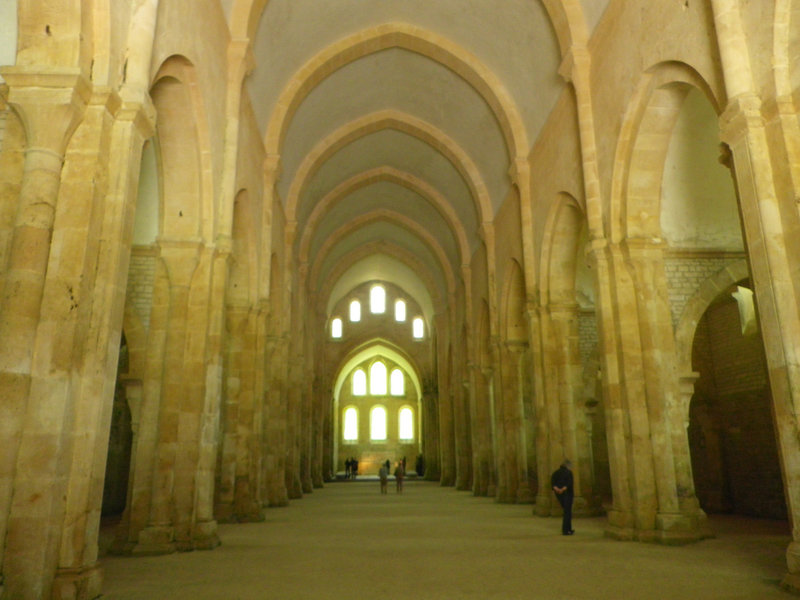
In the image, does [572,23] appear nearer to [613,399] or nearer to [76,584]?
[613,399]

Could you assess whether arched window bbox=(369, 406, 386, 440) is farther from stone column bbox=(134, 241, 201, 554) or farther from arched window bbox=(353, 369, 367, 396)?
stone column bbox=(134, 241, 201, 554)

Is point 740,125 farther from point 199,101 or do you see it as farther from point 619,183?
point 199,101

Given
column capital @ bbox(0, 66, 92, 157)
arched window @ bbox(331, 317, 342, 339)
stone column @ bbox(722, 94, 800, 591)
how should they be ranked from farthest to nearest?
1. arched window @ bbox(331, 317, 342, 339)
2. stone column @ bbox(722, 94, 800, 591)
3. column capital @ bbox(0, 66, 92, 157)

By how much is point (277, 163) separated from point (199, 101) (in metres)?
5.64

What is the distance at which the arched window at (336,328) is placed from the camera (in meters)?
40.4

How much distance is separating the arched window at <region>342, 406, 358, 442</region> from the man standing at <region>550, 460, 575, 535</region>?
116 ft

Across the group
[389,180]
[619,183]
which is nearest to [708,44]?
[619,183]

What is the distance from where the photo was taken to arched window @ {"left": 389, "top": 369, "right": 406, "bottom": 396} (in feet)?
147

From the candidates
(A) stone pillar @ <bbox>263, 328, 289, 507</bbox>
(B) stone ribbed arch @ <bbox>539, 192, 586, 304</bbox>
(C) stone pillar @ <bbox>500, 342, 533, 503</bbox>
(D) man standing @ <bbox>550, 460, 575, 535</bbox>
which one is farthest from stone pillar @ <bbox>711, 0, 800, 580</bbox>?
(A) stone pillar @ <bbox>263, 328, 289, 507</bbox>

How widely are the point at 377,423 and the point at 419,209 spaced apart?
2234cm

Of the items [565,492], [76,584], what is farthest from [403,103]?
[76,584]

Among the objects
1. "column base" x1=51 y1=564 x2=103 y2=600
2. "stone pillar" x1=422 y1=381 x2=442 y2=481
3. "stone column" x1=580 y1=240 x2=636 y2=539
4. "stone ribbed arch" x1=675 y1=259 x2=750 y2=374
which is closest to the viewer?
"column base" x1=51 y1=564 x2=103 y2=600

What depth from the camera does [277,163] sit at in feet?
47.8

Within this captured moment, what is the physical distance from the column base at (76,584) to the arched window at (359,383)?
39717 millimetres
